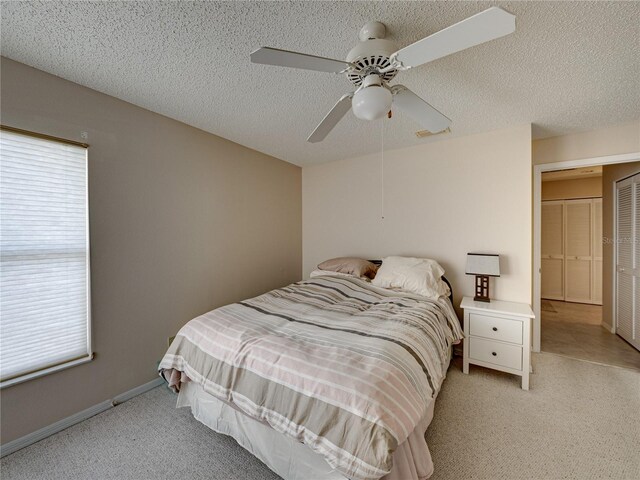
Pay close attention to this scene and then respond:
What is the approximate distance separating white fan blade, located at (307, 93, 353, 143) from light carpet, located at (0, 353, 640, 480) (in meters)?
2.20

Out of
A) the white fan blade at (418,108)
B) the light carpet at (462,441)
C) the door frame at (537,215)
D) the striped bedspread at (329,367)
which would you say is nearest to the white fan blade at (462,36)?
the white fan blade at (418,108)

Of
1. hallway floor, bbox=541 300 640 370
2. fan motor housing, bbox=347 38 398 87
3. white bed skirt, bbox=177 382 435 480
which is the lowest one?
hallway floor, bbox=541 300 640 370

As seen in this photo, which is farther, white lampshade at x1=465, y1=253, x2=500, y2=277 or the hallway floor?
the hallway floor

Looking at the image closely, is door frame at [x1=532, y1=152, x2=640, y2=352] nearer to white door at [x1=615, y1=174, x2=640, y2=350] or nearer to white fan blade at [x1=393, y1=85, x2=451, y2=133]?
white door at [x1=615, y1=174, x2=640, y2=350]

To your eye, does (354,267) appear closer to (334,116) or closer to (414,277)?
(414,277)

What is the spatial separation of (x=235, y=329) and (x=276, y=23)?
180cm

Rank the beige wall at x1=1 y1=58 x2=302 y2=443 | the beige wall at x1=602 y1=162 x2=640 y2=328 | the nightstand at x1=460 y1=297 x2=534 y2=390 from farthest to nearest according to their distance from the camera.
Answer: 1. the beige wall at x1=602 y1=162 x2=640 y2=328
2. the nightstand at x1=460 y1=297 x2=534 y2=390
3. the beige wall at x1=1 y1=58 x2=302 y2=443

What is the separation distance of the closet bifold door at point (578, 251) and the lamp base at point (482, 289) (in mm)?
3836

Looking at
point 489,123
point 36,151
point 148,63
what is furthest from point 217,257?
point 489,123

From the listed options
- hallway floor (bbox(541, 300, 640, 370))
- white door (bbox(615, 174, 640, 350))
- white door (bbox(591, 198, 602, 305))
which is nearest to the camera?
hallway floor (bbox(541, 300, 640, 370))

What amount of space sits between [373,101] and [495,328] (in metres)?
2.27

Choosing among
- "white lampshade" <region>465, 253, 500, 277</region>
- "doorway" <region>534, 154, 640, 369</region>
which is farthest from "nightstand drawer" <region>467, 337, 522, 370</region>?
"doorway" <region>534, 154, 640, 369</region>

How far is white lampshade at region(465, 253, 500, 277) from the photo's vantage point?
8.41ft

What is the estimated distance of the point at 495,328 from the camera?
94.4 inches
